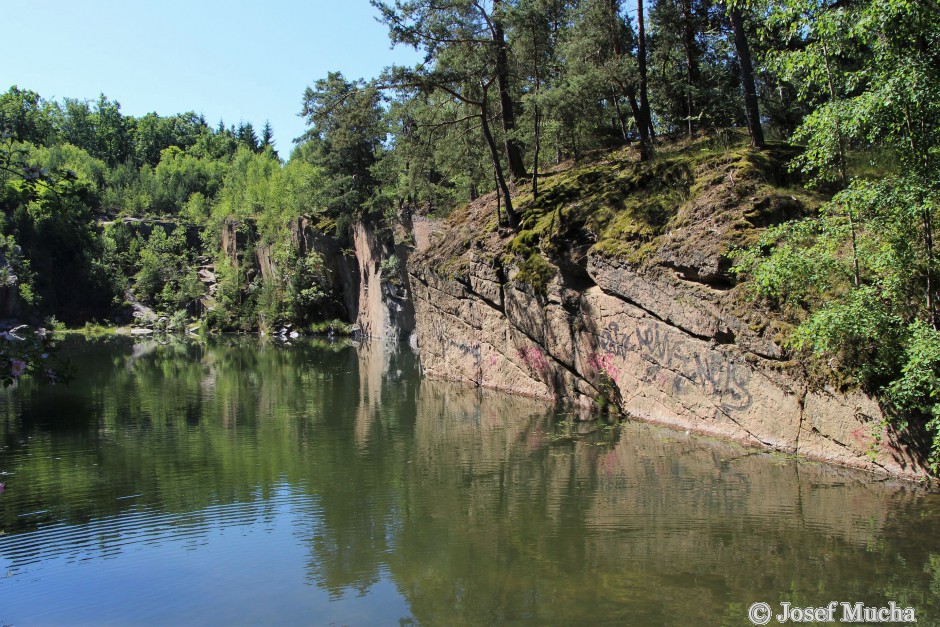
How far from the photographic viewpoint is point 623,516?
994cm

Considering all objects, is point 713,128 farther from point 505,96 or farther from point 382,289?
point 382,289

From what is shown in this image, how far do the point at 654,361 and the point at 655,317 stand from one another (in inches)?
40.3

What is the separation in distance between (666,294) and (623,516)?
7096mm

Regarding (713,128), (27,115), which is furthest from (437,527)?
(27,115)

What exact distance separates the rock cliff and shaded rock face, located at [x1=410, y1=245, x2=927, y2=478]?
31 mm

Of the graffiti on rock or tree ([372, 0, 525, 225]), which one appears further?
tree ([372, 0, 525, 225])

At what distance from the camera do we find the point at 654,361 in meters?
16.3

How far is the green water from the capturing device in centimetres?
738

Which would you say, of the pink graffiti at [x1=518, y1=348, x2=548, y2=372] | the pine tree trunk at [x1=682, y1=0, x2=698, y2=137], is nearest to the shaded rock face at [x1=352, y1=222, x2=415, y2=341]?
the pine tree trunk at [x1=682, y1=0, x2=698, y2=137]

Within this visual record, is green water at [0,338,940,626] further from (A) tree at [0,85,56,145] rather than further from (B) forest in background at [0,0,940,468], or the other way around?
(A) tree at [0,85,56,145]

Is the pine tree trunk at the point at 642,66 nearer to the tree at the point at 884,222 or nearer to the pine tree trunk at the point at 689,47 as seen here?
the pine tree trunk at the point at 689,47

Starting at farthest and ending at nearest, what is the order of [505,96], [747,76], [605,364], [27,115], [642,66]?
[27,115]
[505,96]
[642,66]
[605,364]
[747,76]

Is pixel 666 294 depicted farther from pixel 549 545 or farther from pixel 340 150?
pixel 340 150

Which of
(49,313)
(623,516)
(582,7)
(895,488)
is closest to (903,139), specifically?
(895,488)
